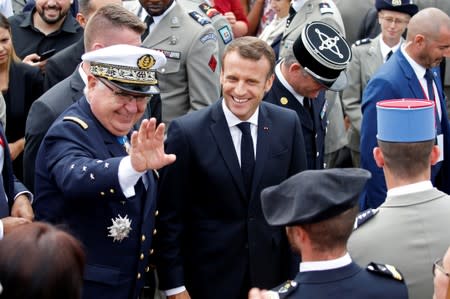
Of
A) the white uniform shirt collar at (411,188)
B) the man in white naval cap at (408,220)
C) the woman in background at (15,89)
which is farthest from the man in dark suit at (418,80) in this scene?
the woman in background at (15,89)

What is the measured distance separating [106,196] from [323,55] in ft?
6.74

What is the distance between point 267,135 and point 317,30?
1.44 metres

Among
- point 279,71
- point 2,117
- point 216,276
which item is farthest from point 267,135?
point 2,117

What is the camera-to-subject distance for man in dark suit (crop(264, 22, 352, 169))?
5469mm

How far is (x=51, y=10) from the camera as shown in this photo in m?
7.15

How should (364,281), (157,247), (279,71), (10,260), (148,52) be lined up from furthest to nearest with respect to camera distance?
(279,71), (157,247), (148,52), (364,281), (10,260)

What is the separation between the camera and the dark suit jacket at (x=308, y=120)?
554cm

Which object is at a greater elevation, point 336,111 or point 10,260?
point 10,260

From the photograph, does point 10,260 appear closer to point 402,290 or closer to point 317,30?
point 402,290

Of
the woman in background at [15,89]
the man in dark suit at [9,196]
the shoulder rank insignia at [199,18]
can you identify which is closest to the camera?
the man in dark suit at [9,196]

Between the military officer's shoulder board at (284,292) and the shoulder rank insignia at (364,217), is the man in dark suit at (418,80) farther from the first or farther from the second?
the military officer's shoulder board at (284,292)

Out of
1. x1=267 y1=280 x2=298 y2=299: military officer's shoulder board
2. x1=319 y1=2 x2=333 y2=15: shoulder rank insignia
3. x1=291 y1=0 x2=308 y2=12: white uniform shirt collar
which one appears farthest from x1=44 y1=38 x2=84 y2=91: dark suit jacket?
x1=267 y1=280 x2=298 y2=299: military officer's shoulder board

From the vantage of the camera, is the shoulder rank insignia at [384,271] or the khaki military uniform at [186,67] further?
the khaki military uniform at [186,67]

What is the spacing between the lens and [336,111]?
6.93 meters
